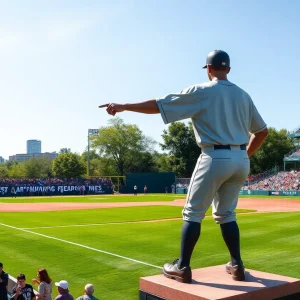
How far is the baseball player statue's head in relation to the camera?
4.19m

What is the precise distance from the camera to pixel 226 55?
4188 mm

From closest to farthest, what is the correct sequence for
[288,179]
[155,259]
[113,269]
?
[113,269]
[155,259]
[288,179]

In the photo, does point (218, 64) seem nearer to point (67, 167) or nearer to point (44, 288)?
point (44, 288)

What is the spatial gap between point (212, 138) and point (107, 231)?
510 inches

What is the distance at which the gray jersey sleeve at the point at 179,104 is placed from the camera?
3977 mm

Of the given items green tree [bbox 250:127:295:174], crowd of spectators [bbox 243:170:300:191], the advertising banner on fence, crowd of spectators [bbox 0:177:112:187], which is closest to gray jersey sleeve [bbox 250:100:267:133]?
crowd of spectators [bbox 243:170:300:191]

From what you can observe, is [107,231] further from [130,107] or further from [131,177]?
[131,177]

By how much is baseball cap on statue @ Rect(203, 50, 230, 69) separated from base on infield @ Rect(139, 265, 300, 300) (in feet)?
6.91

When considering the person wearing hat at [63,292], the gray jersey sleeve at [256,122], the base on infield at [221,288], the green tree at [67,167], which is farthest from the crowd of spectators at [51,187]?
the gray jersey sleeve at [256,122]

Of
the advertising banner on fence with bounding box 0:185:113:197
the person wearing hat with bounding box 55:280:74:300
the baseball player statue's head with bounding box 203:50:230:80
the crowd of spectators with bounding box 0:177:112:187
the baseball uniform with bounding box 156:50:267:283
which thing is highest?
the baseball player statue's head with bounding box 203:50:230:80

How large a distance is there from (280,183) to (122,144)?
126ft

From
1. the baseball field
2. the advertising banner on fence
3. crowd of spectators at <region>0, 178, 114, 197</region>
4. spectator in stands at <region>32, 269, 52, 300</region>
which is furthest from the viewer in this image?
crowd of spectators at <region>0, 178, 114, 197</region>

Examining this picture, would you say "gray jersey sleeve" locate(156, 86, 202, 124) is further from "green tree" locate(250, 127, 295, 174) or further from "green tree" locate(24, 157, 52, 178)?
"green tree" locate(24, 157, 52, 178)

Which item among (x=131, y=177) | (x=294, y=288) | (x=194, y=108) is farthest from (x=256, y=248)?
(x=131, y=177)
